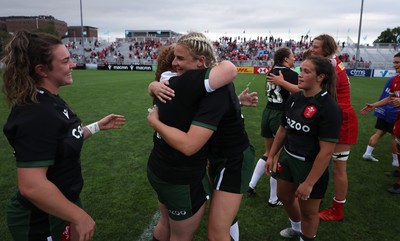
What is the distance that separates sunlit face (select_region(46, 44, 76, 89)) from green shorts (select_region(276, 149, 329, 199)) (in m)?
2.25

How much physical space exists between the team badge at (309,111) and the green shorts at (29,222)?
226 centimetres

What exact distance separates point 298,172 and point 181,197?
1.39 meters

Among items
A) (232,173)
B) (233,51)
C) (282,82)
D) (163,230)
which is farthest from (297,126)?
(233,51)

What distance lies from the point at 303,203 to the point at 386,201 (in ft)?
8.01

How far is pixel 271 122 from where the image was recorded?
439cm

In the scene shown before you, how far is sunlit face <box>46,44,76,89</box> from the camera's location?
75.2 inches

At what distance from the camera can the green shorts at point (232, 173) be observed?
2.38 meters

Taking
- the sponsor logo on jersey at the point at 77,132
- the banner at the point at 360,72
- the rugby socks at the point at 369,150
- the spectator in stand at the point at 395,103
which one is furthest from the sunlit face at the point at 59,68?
the banner at the point at 360,72

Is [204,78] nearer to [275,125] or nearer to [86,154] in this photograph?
[275,125]

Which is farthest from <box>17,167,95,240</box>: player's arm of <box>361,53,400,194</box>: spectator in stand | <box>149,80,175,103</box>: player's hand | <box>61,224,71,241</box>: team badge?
<box>361,53,400,194</box>: spectator in stand

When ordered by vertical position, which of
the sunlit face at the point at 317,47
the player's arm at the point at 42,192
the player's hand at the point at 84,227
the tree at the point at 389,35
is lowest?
the player's hand at the point at 84,227

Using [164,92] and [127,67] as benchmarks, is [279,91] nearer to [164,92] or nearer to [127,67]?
[164,92]

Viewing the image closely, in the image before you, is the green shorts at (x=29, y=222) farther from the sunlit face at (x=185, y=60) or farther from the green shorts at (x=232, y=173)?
the sunlit face at (x=185, y=60)

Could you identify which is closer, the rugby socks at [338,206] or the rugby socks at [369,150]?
the rugby socks at [338,206]
